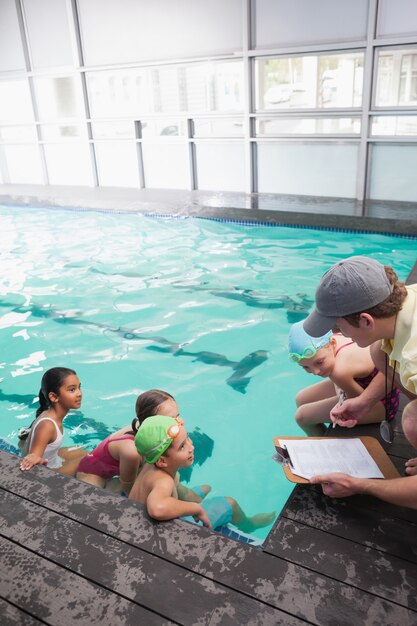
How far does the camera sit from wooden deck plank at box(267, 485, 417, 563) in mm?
2010

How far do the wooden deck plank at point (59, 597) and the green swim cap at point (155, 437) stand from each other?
2.06 ft

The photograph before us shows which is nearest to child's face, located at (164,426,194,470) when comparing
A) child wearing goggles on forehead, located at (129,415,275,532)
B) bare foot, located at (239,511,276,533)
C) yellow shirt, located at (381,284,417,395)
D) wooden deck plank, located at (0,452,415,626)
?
child wearing goggles on forehead, located at (129,415,275,532)

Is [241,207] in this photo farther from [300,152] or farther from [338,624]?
[338,624]

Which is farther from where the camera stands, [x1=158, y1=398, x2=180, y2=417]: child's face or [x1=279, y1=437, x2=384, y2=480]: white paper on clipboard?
[x1=158, y1=398, x2=180, y2=417]: child's face

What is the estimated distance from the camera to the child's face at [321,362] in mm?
2783

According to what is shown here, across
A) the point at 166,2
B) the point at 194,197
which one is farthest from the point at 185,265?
the point at 166,2

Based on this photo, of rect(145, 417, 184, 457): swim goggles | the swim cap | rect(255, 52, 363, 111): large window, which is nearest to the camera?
rect(145, 417, 184, 457): swim goggles

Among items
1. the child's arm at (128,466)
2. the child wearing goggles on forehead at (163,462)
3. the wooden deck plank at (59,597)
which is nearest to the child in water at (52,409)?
the child's arm at (128,466)

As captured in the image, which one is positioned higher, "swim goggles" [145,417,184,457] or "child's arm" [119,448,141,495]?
"swim goggles" [145,417,184,457]

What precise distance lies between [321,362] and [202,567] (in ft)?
4.23

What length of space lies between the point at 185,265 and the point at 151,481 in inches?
216

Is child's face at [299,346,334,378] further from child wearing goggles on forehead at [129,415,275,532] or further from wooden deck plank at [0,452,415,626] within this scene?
wooden deck plank at [0,452,415,626]

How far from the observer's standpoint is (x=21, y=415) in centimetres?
448

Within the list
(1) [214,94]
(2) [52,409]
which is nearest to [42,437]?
(2) [52,409]
